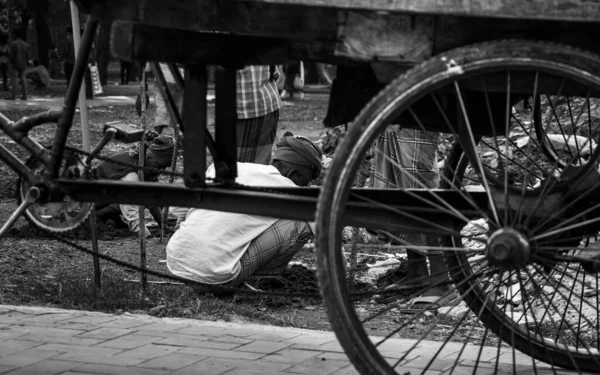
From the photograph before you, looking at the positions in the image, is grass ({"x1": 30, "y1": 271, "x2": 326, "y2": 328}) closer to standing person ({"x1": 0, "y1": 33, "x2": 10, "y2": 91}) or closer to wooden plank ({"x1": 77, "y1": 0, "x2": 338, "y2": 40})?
wooden plank ({"x1": 77, "y1": 0, "x2": 338, "y2": 40})

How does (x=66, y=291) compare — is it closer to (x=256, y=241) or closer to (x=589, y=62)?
(x=256, y=241)

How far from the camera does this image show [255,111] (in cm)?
658

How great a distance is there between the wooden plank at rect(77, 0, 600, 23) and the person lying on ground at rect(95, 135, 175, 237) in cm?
A: 390

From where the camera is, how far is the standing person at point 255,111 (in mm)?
6488

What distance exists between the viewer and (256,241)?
17.9ft

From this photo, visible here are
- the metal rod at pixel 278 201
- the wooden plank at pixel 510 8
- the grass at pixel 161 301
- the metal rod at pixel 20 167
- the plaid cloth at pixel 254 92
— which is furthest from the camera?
the plaid cloth at pixel 254 92

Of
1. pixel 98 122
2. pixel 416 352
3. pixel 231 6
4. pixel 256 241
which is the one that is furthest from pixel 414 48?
pixel 98 122

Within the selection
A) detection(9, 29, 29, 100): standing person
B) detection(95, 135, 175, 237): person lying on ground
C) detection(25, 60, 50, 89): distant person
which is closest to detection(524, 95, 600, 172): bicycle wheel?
Answer: detection(95, 135, 175, 237): person lying on ground

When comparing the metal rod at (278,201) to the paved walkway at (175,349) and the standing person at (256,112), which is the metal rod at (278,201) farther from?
the standing person at (256,112)

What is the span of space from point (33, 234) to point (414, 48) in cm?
489

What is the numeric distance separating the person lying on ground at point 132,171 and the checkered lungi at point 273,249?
163 cm

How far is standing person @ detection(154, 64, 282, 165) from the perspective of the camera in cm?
649

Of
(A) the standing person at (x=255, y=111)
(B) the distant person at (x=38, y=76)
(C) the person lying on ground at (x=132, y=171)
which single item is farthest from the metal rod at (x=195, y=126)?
(B) the distant person at (x=38, y=76)

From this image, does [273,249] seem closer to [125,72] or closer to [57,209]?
[57,209]
